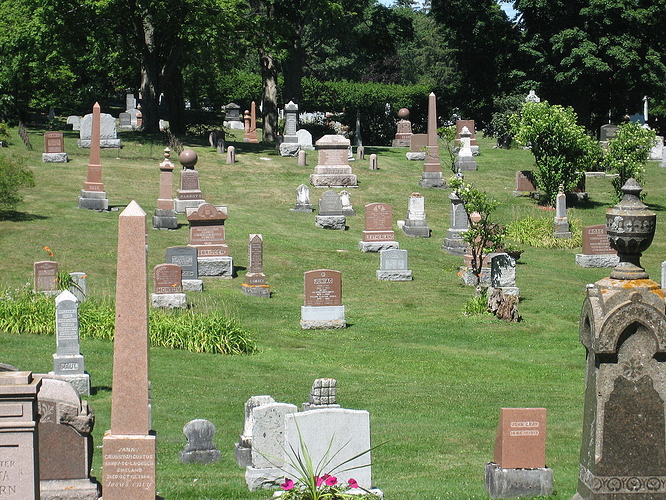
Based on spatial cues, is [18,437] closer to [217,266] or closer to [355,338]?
[355,338]

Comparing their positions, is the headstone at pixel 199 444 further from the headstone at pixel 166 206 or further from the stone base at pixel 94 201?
the stone base at pixel 94 201

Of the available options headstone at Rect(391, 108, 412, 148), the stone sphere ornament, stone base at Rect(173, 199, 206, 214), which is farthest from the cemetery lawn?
headstone at Rect(391, 108, 412, 148)

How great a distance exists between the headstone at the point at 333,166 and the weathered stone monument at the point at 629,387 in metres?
30.0

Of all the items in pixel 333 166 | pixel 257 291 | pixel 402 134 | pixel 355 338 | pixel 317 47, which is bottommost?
pixel 355 338

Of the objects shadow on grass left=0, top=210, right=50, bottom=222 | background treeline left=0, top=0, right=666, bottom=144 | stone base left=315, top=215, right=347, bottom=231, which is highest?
background treeline left=0, top=0, right=666, bottom=144

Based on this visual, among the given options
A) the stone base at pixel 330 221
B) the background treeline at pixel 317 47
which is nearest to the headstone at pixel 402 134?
the background treeline at pixel 317 47

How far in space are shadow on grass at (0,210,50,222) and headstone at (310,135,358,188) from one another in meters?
11.3

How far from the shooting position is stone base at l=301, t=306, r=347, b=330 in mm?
21812

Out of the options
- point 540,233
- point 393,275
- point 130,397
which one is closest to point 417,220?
point 540,233

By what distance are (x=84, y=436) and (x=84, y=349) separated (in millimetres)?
8262

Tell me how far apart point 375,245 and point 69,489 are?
2032 cm

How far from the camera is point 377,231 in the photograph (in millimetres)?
30453

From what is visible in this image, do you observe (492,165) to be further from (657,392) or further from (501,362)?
(657,392)

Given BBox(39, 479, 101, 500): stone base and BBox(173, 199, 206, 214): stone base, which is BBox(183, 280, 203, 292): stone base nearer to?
BBox(173, 199, 206, 214): stone base
